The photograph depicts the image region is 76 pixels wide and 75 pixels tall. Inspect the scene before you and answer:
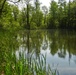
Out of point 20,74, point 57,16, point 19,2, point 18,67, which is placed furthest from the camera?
point 57,16

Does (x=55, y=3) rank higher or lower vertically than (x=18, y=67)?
higher

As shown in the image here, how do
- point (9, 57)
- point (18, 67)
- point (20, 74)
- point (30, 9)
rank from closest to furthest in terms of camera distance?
point (20, 74) < point (18, 67) < point (9, 57) < point (30, 9)

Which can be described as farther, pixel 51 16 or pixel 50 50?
pixel 51 16

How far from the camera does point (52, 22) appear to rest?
74.6 m

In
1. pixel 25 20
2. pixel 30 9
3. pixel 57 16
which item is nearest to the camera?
pixel 25 20

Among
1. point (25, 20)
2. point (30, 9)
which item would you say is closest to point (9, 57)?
point (25, 20)

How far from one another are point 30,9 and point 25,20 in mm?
5875

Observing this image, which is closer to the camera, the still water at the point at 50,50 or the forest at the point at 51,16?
the still water at the point at 50,50

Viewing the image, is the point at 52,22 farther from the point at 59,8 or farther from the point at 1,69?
the point at 1,69

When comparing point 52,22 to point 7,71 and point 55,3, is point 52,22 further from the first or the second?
point 7,71

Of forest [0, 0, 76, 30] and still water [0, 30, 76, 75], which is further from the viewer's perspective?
forest [0, 0, 76, 30]

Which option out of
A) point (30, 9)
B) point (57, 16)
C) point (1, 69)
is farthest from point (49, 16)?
point (1, 69)

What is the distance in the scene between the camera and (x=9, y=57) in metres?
6.41

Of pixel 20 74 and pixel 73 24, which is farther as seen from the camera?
pixel 73 24
